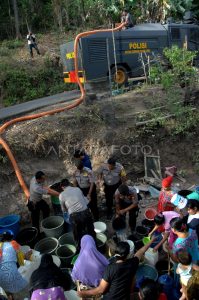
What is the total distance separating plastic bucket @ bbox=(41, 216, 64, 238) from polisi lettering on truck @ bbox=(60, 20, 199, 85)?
20.4 ft

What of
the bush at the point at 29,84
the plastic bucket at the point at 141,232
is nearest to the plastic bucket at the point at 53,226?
the plastic bucket at the point at 141,232

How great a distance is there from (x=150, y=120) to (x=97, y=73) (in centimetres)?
316

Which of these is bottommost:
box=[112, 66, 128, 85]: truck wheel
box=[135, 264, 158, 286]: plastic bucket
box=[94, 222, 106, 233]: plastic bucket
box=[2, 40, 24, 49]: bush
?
box=[94, 222, 106, 233]: plastic bucket

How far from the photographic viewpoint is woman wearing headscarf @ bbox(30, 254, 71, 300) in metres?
3.21

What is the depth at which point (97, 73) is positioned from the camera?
11.3 meters

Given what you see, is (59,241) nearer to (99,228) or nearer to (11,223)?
(99,228)

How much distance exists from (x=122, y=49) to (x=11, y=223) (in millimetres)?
7836

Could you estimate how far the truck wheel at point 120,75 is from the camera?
11.6m

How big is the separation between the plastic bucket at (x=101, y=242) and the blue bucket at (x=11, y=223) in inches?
67.9

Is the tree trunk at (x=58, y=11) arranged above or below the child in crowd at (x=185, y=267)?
above

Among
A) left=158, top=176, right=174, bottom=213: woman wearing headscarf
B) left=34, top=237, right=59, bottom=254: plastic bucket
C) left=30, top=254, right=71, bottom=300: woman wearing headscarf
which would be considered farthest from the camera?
left=34, top=237, right=59, bottom=254: plastic bucket

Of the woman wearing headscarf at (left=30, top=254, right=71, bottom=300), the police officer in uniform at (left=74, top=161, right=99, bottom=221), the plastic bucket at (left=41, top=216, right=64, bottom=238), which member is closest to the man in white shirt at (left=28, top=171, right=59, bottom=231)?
the plastic bucket at (left=41, top=216, right=64, bottom=238)

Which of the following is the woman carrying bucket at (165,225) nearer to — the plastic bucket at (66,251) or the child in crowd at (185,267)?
the child in crowd at (185,267)

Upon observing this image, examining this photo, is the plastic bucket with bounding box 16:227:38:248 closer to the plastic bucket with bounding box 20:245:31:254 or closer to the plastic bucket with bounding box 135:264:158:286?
the plastic bucket with bounding box 20:245:31:254
